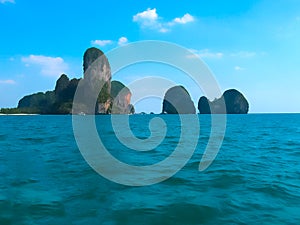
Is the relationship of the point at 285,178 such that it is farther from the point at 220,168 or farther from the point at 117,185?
the point at 117,185

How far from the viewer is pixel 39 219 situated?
7441 mm

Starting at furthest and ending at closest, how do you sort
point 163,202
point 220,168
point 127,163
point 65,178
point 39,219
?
point 127,163 → point 220,168 → point 65,178 → point 163,202 → point 39,219

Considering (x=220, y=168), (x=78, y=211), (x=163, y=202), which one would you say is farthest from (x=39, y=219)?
(x=220, y=168)

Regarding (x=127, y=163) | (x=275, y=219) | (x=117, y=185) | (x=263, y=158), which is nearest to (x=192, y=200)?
(x=275, y=219)

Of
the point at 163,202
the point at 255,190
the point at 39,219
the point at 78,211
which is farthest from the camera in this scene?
the point at 255,190

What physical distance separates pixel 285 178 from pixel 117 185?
748 centimetres

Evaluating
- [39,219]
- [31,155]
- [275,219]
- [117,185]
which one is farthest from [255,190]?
[31,155]

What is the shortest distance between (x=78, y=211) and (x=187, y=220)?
3.08m

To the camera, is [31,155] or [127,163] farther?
[31,155]

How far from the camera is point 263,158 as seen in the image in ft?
59.9

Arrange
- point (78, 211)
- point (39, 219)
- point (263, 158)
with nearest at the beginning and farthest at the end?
1. point (39, 219)
2. point (78, 211)
3. point (263, 158)

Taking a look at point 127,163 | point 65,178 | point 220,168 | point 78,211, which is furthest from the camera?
point 127,163

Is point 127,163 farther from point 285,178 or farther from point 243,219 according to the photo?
point 243,219

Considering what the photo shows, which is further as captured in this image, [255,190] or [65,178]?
[65,178]
